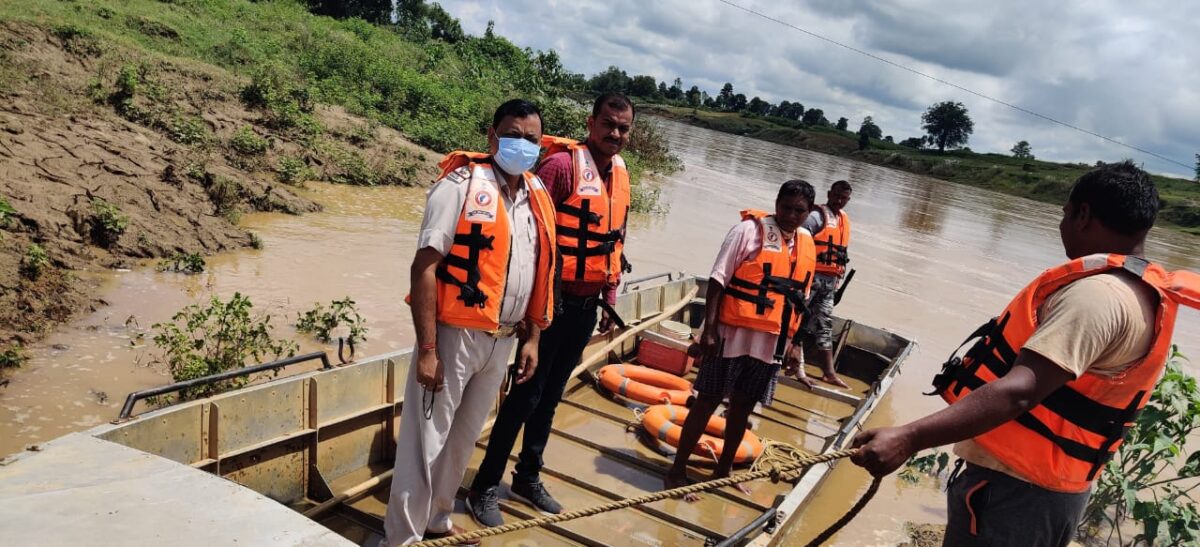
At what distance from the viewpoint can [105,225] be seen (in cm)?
851

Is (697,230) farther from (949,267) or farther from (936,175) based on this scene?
(936,175)

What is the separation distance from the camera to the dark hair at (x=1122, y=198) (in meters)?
2.13

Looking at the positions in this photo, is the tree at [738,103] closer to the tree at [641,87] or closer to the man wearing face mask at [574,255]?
the tree at [641,87]

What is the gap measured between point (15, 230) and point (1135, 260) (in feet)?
29.9

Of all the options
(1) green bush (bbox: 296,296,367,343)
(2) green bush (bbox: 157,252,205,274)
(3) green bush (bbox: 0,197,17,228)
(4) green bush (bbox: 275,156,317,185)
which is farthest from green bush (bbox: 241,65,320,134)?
(1) green bush (bbox: 296,296,367,343)

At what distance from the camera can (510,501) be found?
419 centimetres

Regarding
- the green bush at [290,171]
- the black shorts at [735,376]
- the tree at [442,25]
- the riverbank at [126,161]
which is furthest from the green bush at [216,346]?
the tree at [442,25]

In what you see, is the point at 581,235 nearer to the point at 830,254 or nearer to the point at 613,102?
the point at 613,102

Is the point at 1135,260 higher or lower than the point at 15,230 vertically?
higher

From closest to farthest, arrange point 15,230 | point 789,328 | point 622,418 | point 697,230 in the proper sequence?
point 789,328 → point 622,418 → point 15,230 → point 697,230

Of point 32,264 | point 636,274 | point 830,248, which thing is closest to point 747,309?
point 830,248

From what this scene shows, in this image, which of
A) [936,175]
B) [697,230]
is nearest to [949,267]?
[697,230]

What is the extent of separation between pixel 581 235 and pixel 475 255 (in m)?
0.85

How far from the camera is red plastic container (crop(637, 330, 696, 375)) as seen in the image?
6.98 m
